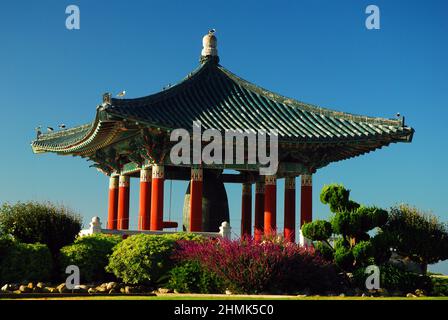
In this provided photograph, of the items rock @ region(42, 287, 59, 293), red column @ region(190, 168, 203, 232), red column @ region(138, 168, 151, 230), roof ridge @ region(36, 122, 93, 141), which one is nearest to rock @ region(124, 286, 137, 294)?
rock @ region(42, 287, 59, 293)

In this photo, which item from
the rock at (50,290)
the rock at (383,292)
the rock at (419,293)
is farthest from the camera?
the rock at (419,293)

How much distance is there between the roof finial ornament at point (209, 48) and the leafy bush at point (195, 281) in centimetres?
1658

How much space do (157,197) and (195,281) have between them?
9204 mm

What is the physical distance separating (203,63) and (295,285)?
17.0 m

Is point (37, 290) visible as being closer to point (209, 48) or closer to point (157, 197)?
point (157, 197)

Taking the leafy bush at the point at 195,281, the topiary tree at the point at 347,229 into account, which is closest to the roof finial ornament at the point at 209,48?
the topiary tree at the point at 347,229

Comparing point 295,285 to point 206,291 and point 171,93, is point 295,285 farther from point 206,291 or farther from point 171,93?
point 171,93

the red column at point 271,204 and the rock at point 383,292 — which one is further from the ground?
the red column at point 271,204

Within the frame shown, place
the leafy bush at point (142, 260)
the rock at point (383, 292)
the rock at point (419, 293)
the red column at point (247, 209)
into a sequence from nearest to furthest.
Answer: the leafy bush at point (142, 260) → the rock at point (383, 292) → the rock at point (419, 293) → the red column at point (247, 209)

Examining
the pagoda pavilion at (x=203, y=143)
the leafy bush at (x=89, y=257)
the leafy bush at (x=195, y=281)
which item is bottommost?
the leafy bush at (x=195, y=281)

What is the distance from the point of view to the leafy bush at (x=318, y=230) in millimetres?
26688

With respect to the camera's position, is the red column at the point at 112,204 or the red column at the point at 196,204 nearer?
the red column at the point at 196,204

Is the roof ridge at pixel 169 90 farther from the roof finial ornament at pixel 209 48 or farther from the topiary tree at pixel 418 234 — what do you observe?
the topiary tree at pixel 418 234

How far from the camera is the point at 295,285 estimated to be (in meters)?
23.2
